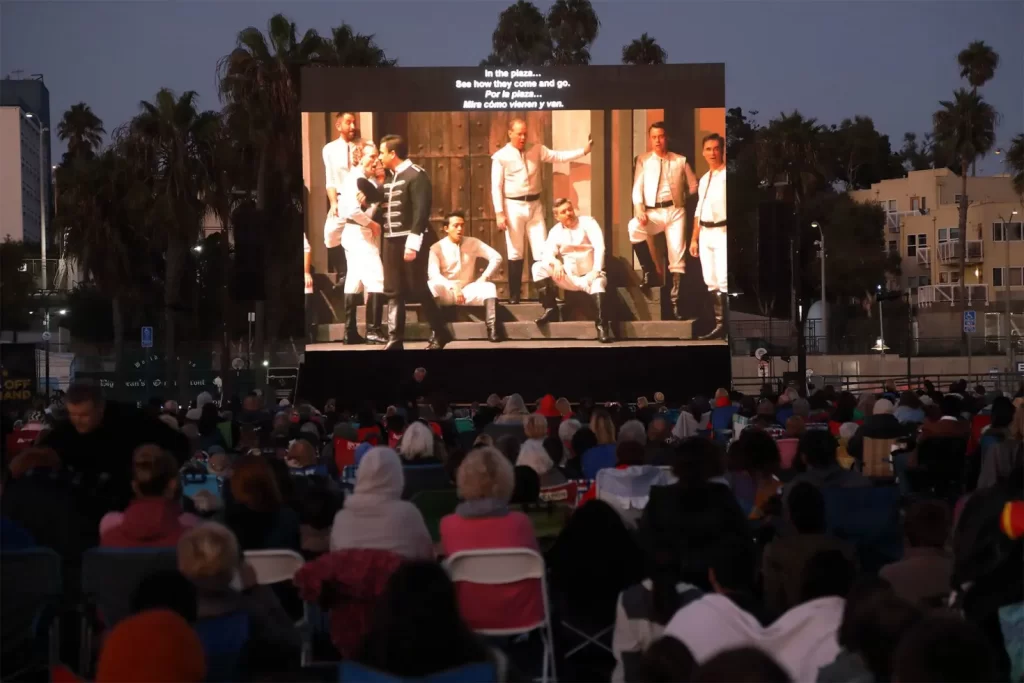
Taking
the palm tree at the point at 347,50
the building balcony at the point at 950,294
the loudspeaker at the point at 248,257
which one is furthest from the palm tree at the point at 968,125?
the loudspeaker at the point at 248,257

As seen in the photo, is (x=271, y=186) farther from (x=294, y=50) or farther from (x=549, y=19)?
(x=549, y=19)

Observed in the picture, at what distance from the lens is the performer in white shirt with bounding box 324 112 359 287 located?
21547 mm

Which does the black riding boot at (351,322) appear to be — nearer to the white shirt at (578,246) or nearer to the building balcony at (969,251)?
the white shirt at (578,246)

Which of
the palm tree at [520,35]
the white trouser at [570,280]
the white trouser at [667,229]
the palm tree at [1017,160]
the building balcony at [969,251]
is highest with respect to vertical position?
the palm tree at [520,35]

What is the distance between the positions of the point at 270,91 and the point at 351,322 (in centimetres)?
997

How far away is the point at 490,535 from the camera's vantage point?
5.16 m

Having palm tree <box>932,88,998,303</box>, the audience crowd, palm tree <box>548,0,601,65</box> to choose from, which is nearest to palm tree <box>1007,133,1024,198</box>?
palm tree <box>932,88,998,303</box>

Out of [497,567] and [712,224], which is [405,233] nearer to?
[712,224]

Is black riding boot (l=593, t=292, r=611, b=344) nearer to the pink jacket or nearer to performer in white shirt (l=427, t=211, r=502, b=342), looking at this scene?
performer in white shirt (l=427, t=211, r=502, b=342)

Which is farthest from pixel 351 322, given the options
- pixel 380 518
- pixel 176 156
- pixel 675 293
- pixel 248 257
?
pixel 380 518

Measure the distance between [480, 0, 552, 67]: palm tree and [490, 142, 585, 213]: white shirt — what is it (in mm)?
22927

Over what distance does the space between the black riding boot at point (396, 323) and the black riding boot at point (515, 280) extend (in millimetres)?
1711

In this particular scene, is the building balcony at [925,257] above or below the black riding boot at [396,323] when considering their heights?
above

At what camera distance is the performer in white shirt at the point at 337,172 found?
21.5 m
